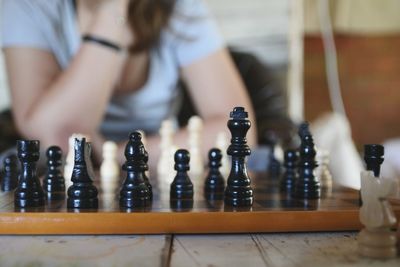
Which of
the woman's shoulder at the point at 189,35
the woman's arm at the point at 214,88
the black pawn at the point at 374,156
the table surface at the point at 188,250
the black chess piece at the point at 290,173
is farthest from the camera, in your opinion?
the woman's shoulder at the point at 189,35

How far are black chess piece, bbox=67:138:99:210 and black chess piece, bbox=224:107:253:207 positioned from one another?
24 centimetres

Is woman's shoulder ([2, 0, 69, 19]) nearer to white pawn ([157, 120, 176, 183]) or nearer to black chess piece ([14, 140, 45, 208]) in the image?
white pawn ([157, 120, 176, 183])

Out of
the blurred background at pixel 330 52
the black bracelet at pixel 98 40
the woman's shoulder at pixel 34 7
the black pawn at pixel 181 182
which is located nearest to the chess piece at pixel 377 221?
the black pawn at pixel 181 182

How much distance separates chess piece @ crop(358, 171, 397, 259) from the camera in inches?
24.6

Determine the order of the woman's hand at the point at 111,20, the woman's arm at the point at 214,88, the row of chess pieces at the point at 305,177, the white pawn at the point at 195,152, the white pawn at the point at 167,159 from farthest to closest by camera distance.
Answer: the woman's arm at the point at 214,88 < the woman's hand at the point at 111,20 < the white pawn at the point at 195,152 < the white pawn at the point at 167,159 < the row of chess pieces at the point at 305,177

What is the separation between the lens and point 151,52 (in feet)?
6.86

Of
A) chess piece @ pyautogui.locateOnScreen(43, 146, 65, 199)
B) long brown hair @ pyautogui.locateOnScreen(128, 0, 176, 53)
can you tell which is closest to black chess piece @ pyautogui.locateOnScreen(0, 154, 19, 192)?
chess piece @ pyautogui.locateOnScreen(43, 146, 65, 199)

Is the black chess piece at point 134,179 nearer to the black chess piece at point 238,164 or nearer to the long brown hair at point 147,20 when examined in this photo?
the black chess piece at point 238,164

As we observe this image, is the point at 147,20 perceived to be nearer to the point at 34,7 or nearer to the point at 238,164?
the point at 34,7

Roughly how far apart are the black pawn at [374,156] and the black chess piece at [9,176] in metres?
0.76

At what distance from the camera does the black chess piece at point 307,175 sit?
0.93 metres

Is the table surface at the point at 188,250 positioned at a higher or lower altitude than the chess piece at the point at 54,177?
lower

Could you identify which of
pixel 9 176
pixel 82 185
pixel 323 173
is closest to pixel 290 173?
pixel 323 173

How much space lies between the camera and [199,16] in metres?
2.16
